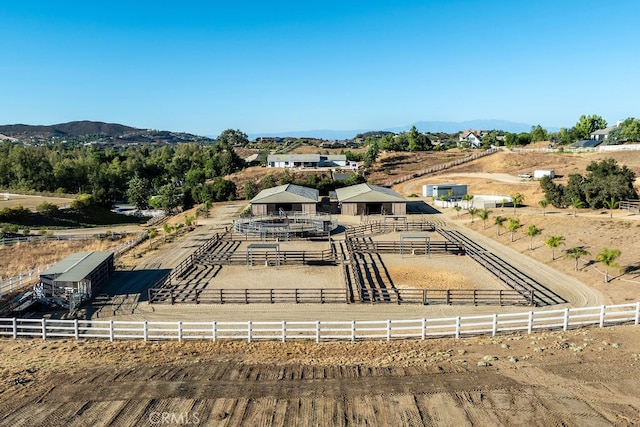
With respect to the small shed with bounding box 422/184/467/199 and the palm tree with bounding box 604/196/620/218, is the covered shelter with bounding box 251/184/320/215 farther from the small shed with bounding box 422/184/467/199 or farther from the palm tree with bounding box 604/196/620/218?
the palm tree with bounding box 604/196/620/218

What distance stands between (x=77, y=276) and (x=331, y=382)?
15.9 metres

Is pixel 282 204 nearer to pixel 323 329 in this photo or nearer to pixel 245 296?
pixel 245 296

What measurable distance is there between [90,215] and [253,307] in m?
51.2

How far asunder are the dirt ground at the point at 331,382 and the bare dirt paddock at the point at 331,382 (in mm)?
36

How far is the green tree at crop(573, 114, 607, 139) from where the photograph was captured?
122812mm

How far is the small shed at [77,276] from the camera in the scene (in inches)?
883

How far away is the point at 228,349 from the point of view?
16.3 metres

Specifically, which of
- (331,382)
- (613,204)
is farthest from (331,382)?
(613,204)

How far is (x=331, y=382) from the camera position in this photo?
13031mm

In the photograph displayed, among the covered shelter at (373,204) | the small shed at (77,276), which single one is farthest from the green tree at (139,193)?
the small shed at (77,276)
